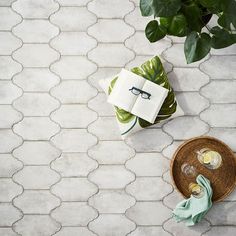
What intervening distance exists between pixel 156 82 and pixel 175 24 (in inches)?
16.5

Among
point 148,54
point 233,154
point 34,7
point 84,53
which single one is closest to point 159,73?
point 148,54

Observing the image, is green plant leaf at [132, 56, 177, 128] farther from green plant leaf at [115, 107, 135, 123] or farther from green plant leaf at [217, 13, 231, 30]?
green plant leaf at [217, 13, 231, 30]

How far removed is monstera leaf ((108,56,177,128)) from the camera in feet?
6.48

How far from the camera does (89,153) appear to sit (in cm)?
206

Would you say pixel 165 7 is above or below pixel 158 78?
above

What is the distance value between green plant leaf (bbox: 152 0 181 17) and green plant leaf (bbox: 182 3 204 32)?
0.08 metres

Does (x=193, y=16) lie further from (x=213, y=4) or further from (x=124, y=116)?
(x=124, y=116)

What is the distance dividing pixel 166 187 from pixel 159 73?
0.55 metres

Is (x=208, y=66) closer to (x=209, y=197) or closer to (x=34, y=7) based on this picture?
(x=209, y=197)

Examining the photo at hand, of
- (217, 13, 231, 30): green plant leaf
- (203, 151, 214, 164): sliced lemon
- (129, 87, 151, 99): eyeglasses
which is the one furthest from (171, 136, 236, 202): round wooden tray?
(217, 13, 231, 30): green plant leaf

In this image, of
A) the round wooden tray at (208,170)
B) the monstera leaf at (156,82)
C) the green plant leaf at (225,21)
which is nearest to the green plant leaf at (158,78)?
the monstera leaf at (156,82)

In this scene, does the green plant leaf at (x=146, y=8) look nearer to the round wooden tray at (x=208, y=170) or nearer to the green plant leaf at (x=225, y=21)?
the green plant leaf at (x=225, y=21)

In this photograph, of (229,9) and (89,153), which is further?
(89,153)

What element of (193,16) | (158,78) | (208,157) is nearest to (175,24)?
(193,16)
